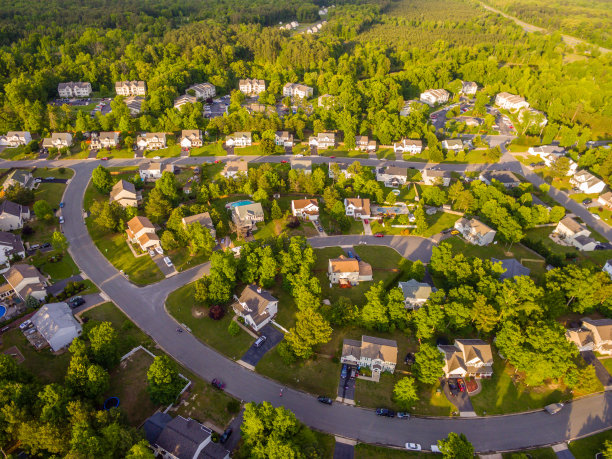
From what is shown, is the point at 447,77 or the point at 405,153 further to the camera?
the point at 447,77

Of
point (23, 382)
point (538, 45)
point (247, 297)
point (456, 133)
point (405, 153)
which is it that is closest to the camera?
point (23, 382)

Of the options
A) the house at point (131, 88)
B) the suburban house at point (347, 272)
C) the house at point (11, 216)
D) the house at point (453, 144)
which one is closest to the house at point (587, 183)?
the house at point (453, 144)

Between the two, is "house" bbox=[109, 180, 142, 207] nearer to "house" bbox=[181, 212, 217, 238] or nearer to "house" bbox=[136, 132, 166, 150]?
"house" bbox=[181, 212, 217, 238]

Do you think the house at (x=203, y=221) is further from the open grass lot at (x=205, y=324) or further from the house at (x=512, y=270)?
the house at (x=512, y=270)

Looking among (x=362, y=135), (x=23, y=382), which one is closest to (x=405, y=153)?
(x=362, y=135)

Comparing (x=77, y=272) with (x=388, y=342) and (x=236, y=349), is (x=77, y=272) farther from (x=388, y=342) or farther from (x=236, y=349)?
(x=388, y=342)

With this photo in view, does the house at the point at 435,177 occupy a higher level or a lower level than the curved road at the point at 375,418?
higher
